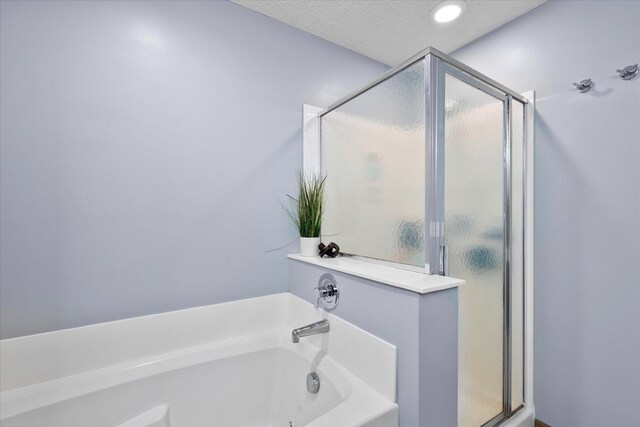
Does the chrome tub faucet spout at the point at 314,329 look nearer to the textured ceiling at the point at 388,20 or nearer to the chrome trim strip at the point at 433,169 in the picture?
the chrome trim strip at the point at 433,169

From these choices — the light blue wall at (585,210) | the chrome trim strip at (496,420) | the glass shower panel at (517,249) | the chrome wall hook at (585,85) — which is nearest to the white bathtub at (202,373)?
the chrome trim strip at (496,420)

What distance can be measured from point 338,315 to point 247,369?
55 cm

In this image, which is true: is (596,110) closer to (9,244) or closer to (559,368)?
(559,368)

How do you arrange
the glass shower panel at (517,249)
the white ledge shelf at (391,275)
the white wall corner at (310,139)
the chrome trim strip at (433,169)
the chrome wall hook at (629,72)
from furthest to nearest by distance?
the white wall corner at (310,139) → the glass shower panel at (517,249) → the chrome wall hook at (629,72) → the chrome trim strip at (433,169) → the white ledge shelf at (391,275)

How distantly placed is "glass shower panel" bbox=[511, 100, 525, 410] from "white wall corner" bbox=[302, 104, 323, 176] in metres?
1.07

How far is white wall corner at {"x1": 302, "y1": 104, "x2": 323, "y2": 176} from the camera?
5.80 ft

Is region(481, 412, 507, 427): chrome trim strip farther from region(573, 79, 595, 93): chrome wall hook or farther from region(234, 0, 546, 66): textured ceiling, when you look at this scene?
region(234, 0, 546, 66): textured ceiling

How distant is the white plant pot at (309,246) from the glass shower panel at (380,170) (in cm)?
12

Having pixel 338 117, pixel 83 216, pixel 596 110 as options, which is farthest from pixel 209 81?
pixel 596 110

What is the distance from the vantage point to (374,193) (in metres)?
1.43

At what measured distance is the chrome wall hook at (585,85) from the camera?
135 centimetres

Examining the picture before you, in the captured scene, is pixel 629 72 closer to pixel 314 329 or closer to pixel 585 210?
pixel 585 210

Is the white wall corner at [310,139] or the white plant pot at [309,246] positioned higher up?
the white wall corner at [310,139]

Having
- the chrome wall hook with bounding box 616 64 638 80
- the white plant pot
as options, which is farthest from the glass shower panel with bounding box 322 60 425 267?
the chrome wall hook with bounding box 616 64 638 80
